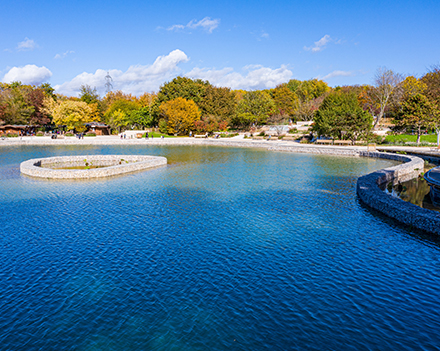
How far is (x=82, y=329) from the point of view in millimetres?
8594

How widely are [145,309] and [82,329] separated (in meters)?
1.78

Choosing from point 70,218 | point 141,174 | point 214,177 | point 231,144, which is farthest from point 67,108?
point 70,218

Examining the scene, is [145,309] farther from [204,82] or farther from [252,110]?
[204,82]

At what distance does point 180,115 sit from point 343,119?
39.5 metres

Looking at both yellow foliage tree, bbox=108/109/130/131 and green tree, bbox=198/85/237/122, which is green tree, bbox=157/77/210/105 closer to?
green tree, bbox=198/85/237/122

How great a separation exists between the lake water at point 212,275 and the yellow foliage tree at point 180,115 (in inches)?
2258

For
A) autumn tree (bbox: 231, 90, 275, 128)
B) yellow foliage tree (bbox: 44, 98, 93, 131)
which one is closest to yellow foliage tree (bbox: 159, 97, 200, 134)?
autumn tree (bbox: 231, 90, 275, 128)

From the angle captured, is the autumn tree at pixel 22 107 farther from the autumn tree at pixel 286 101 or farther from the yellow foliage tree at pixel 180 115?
the autumn tree at pixel 286 101

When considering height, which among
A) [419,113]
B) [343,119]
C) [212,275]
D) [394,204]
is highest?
[419,113]

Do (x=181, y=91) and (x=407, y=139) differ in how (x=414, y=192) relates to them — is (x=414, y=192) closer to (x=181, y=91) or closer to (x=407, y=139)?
(x=407, y=139)

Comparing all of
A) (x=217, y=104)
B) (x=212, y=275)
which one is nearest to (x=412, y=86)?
(x=217, y=104)

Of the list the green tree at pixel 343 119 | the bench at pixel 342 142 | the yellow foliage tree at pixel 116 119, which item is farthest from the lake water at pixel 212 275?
the yellow foliage tree at pixel 116 119

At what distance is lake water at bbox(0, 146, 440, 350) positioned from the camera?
848 cm

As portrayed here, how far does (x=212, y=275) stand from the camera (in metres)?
11.6
